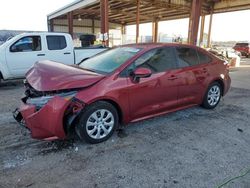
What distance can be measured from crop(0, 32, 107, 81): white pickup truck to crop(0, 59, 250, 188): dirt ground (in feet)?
11.1

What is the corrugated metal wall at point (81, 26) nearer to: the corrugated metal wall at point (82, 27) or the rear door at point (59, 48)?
the corrugated metal wall at point (82, 27)

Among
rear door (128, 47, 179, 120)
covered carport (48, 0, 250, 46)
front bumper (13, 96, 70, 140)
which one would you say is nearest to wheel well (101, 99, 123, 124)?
rear door (128, 47, 179, 120)

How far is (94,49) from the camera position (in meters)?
8.62

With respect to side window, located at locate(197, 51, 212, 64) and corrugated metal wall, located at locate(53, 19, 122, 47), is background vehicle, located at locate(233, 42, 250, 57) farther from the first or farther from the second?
side window, located at locate(197, 51, 212, 64)

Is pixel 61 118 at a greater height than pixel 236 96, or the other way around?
pixel 61 118

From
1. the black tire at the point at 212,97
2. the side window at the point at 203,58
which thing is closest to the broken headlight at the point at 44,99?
the side window at the point at 203,58

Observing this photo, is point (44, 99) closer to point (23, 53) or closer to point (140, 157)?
point (140, 157)

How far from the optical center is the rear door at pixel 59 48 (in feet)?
25.5

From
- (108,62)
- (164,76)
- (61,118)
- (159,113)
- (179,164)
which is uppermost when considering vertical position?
(108,62)

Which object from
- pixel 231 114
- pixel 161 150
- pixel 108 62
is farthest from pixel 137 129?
pixel 231 114

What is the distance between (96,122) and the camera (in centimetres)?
338

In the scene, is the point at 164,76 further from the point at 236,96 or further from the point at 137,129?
the point at 236,96

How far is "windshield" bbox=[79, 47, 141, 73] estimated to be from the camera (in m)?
3.73

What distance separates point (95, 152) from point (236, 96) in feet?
17.1
